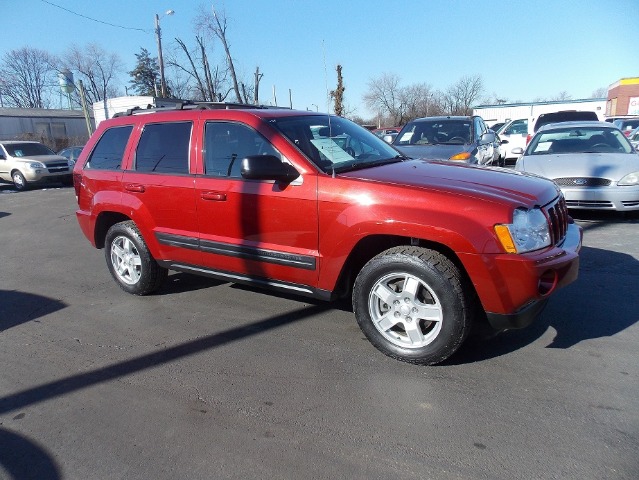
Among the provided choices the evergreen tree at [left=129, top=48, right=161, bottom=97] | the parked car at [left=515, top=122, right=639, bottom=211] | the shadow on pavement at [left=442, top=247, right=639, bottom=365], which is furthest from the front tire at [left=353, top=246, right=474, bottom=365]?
the evergreen tree at [left=129, top=48, right=161, bottom=97]

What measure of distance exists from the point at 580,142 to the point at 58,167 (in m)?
16.7

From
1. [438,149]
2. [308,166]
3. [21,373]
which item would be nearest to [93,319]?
[21,373]

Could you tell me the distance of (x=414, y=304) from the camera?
3.14 m

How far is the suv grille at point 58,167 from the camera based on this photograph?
16.4 m

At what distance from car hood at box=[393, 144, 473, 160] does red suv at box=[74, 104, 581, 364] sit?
3.79 m

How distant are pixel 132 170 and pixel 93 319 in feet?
4.89

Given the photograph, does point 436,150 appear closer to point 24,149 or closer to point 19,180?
point 19,180

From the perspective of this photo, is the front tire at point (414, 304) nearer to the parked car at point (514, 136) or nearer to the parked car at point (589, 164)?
the parked car at point (589, 164)

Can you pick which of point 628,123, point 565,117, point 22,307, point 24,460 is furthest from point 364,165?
point 628,123

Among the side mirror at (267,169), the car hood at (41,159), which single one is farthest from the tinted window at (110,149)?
the car hood at (41,159)

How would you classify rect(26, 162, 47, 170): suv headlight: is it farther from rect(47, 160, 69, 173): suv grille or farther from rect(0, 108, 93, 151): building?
rect(0, 108, 93, 151): building

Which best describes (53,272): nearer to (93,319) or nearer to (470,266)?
(93,319)

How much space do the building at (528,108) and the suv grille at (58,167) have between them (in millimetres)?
35063

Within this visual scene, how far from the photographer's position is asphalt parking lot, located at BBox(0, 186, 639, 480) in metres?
2.33
